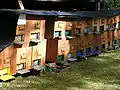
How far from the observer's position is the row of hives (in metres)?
5.04

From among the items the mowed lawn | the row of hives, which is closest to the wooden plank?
the row of hives

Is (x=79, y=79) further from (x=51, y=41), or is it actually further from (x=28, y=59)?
(x=51, y=41)

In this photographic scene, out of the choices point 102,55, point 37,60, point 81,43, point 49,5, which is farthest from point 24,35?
point 102,55

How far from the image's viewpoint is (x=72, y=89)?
477 centimetres

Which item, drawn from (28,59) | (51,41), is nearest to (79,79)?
(28,59)

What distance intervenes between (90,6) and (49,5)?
1.33m

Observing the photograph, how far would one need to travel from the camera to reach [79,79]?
5.36 meters

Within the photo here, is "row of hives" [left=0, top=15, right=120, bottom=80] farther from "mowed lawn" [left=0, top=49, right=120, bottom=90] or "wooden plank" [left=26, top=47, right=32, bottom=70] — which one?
"mowed lawn" [left=0, top=49, right=120, bottom=90]

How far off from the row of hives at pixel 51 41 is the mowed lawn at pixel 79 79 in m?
0.24

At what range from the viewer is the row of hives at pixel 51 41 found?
16.5ft

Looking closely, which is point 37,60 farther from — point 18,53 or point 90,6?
point 90,6

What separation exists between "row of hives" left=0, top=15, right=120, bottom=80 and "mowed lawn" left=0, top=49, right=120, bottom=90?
241 mm

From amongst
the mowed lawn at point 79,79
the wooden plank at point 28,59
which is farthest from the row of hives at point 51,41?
the mowed lawn at point 79,79

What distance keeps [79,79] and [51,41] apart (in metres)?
1.17
